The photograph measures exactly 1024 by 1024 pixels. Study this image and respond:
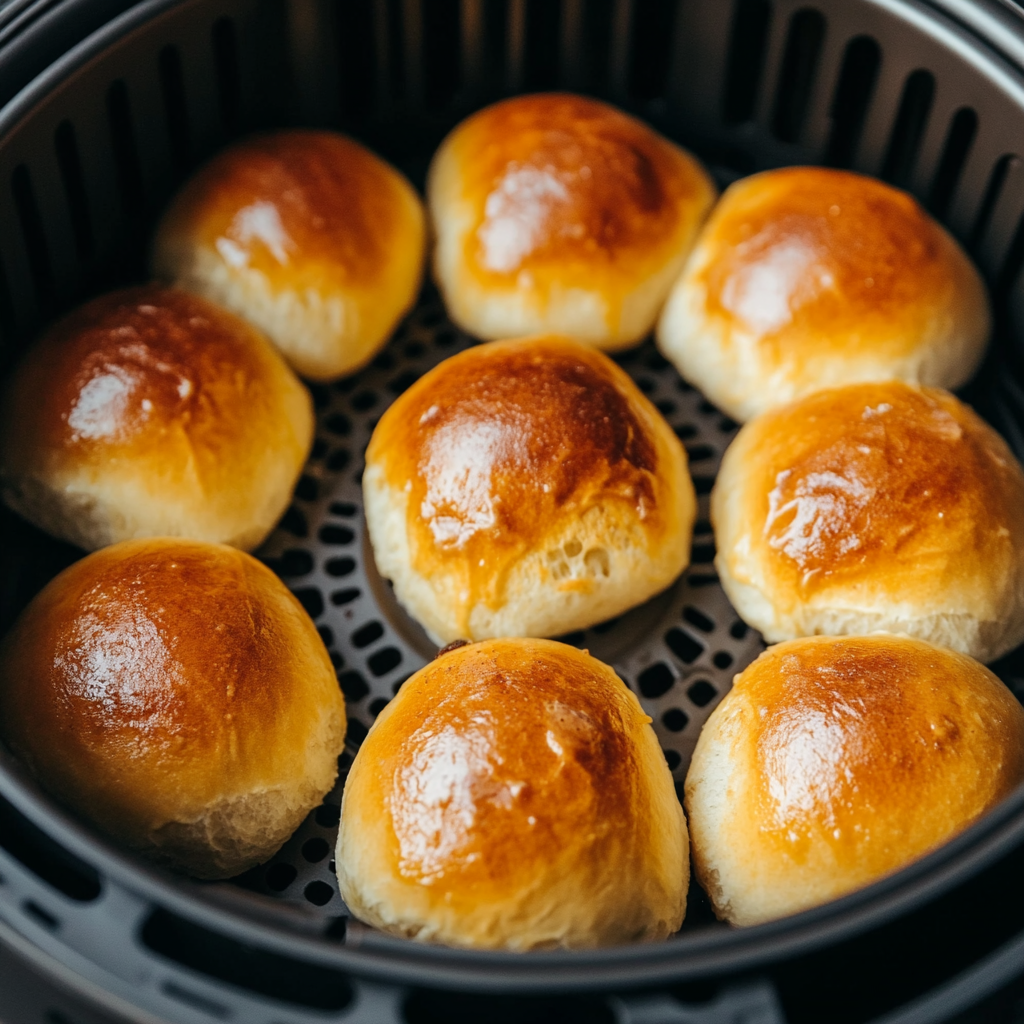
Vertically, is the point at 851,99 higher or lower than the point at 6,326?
higher

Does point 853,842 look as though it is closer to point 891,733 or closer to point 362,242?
point 891,733

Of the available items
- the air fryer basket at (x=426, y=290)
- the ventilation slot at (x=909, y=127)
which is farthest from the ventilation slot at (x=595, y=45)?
the ventilation slot at (x=909, y=127)

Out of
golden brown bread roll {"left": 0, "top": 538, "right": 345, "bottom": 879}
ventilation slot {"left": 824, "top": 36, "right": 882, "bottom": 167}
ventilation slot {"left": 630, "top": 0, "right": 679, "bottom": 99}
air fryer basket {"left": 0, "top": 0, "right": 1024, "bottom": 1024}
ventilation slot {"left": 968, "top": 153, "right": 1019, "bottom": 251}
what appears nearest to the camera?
air fryer basket {"left": 0, "top": 0, "right": 1024, "bottom": 1024}

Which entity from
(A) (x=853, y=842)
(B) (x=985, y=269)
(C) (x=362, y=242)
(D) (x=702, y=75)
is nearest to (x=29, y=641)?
(C) (x=362, y=242)

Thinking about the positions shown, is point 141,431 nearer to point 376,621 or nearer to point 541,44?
point 376,621

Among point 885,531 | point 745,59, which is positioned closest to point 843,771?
point 885,531

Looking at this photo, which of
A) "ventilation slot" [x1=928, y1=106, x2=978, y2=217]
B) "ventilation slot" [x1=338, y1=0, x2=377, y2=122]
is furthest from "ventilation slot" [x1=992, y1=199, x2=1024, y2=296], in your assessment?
"ventilation slot" [x1=338, y1=0, x2=377, y2=122]

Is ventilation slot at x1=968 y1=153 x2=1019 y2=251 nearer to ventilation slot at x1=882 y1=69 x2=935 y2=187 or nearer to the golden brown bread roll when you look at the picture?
ventilation slot at x1=882 y1=69 x2=935 y2=187
